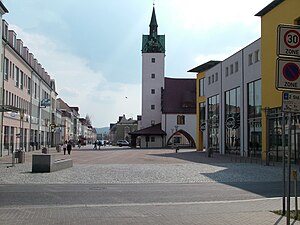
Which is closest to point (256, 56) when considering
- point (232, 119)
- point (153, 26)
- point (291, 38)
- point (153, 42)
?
point (232, 119)

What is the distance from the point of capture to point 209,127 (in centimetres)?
5628

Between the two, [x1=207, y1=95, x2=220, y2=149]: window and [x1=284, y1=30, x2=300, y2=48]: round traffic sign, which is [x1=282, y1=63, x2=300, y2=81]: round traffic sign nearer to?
[x1=284, y1=30, x2=300, y2=48]: round traffic sign

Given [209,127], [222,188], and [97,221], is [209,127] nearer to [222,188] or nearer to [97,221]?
[222,188]

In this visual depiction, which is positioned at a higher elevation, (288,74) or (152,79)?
(152,79)

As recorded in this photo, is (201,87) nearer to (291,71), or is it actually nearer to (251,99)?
(251,99)

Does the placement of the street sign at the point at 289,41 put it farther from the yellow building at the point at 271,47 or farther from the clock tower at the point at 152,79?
the clock tower at the point at 152,79

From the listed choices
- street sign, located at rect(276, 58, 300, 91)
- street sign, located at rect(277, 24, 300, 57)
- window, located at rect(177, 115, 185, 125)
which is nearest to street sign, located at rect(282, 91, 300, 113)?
street sign, located at rect(276, 58, 300, 91)

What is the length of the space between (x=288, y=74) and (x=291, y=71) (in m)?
0.08

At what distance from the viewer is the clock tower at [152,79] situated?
92750 mm

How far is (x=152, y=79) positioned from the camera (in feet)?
308

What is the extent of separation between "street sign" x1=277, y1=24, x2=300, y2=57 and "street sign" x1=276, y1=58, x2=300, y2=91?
0.55ft

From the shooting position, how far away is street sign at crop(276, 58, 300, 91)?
8125 millimetres

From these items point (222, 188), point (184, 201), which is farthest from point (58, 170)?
point (184, 201)

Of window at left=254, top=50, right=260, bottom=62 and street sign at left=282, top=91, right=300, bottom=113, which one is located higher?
window at left=254, top=50, right=260, bottom=62
